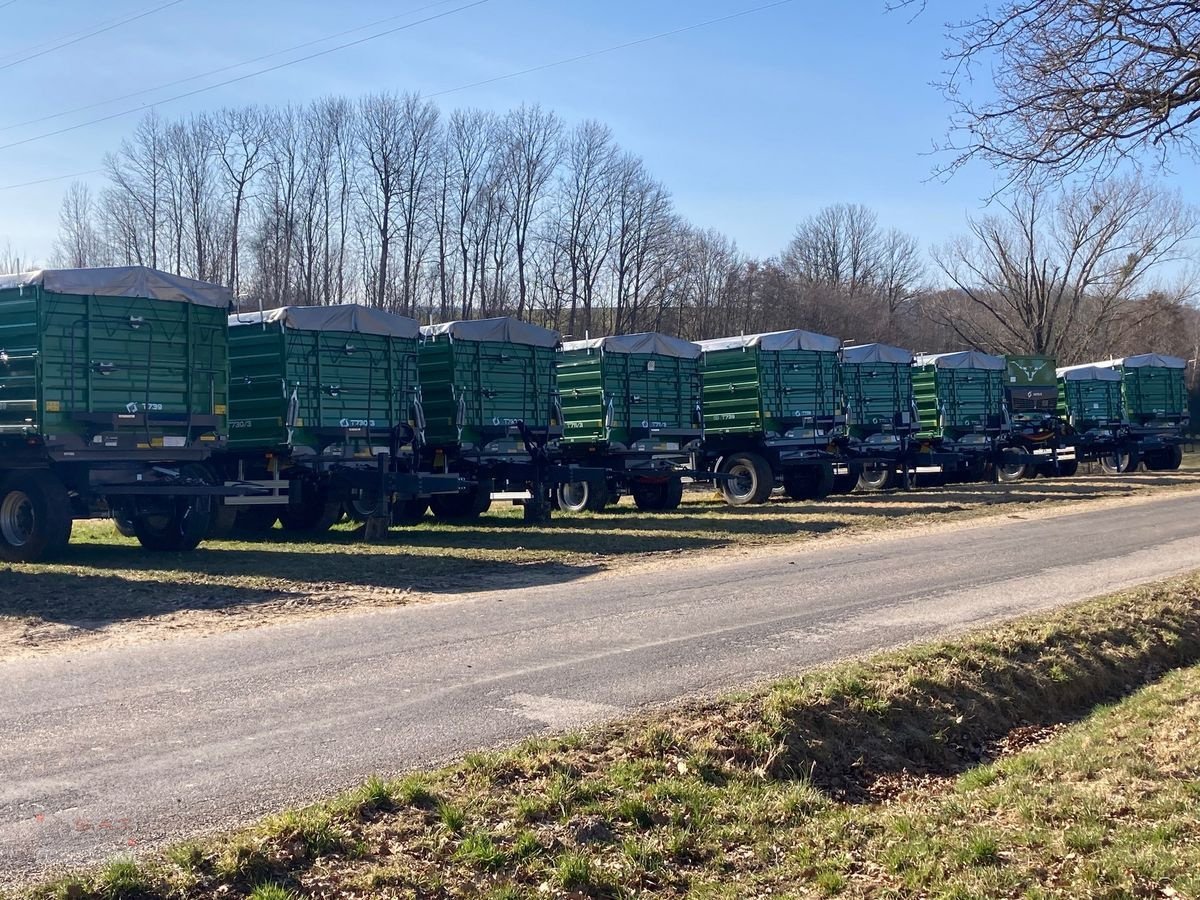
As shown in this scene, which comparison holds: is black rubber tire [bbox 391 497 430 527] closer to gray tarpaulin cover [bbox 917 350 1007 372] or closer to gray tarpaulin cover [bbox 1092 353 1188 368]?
gray tarpaulin cover [bbox 917 350 1007 372]

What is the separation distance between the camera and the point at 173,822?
5191 mm

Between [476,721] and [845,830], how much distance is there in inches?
87.3

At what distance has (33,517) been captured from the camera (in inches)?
579

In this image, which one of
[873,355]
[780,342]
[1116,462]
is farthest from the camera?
[1116,462]

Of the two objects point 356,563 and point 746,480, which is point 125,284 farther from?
point 746,480

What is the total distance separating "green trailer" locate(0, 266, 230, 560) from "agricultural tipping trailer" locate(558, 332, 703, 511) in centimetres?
819

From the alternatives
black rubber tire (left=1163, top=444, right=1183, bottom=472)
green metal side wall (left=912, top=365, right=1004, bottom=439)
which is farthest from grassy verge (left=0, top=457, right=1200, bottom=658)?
black rubber tire (left=1163, top=444, right=1183, bottom=472)

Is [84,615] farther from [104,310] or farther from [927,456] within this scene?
[927,456]

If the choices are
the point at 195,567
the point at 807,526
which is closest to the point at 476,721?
the point at 195,567

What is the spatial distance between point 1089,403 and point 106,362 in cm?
3104

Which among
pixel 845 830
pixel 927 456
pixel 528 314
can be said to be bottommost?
pixel 845 830

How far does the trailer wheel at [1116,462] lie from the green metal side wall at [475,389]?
81.4ft

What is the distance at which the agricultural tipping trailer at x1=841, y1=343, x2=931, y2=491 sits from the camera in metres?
28.4

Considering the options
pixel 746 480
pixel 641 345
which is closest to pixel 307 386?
pixel 641 345
